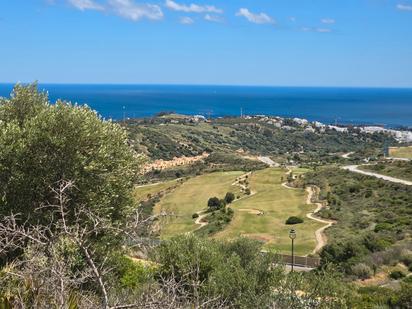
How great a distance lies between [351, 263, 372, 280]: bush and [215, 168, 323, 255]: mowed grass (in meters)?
6.78

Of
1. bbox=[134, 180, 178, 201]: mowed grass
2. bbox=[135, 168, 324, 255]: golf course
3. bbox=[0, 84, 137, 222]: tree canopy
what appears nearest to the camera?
bbox=[0, 84, 137, 222]: tree canopy

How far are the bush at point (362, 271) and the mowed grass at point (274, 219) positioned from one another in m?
6.78

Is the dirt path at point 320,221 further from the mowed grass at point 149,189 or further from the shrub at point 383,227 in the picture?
the mowed grass at point 149,189

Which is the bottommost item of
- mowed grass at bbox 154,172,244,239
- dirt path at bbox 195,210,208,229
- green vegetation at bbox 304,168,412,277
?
mowed grass at bbox 154,172,244,239

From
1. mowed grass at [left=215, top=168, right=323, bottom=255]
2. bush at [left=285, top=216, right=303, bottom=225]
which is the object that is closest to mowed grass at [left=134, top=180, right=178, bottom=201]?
mowed grass at [left=215, top=168, right=323, bottom=255]

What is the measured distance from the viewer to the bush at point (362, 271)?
2903cm

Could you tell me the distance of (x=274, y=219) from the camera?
53.9m

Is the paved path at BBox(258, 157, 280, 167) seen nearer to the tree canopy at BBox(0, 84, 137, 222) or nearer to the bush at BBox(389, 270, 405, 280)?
the bush at BBox(389, 270, 405, 280)

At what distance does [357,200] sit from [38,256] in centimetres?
5582

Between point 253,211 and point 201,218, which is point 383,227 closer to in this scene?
point 253,211

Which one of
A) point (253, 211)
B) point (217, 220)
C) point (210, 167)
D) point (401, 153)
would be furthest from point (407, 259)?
point (401, 153)

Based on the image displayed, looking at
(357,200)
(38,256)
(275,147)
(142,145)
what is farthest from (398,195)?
(275,147)

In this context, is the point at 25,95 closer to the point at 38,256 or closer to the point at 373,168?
the point at 38,256

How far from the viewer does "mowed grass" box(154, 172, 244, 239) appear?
189 ft
